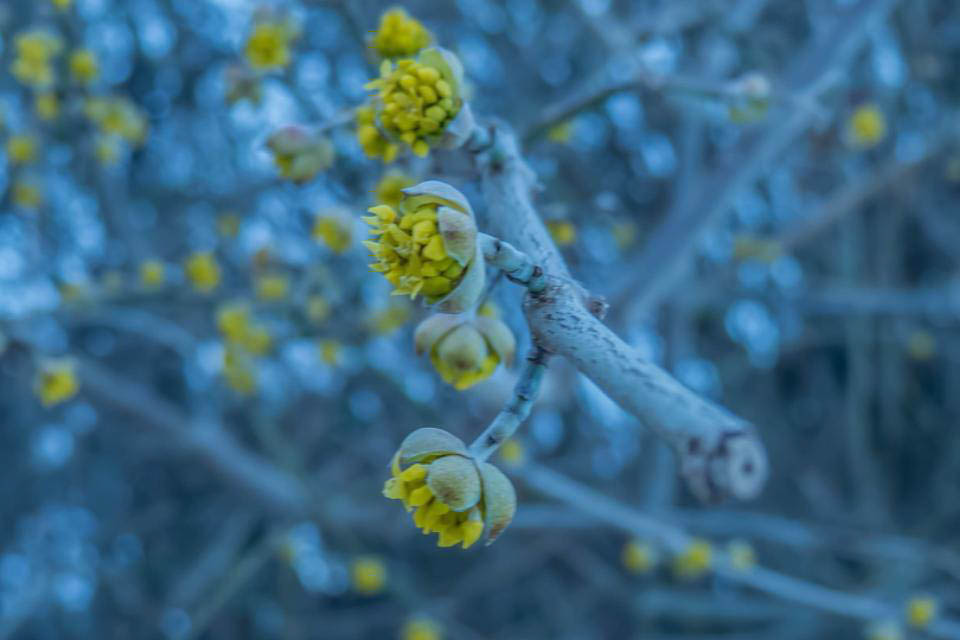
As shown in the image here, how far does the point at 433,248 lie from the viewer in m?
0.71

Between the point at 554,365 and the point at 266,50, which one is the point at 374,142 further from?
the point at 554,365

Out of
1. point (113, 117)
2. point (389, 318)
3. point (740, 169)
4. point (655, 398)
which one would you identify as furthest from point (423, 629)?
point (655, 398)

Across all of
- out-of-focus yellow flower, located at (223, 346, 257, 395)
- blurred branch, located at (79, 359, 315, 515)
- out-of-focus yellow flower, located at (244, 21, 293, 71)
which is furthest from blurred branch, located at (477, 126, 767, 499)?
blurred branch, located at (79, 359, 315, 515)

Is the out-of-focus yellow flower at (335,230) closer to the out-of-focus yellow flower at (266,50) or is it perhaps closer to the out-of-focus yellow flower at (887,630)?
the out-of-focus yellow flower at (266,50)

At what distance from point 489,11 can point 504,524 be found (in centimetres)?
257

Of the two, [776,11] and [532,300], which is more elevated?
[776,11]

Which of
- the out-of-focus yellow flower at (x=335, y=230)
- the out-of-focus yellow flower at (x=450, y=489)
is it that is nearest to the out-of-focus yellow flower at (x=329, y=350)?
the out-of-focus yellow flower at (x=335, y=230)

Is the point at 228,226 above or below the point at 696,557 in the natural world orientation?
above

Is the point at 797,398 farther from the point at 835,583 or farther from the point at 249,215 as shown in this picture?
the point at 249,215

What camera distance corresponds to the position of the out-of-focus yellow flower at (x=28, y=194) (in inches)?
94.9

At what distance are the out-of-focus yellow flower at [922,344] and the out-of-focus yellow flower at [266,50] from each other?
2.53 meters

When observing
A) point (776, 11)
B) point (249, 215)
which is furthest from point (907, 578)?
point (249, 215)

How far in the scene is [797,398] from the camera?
348cm

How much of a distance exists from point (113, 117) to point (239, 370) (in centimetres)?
72
